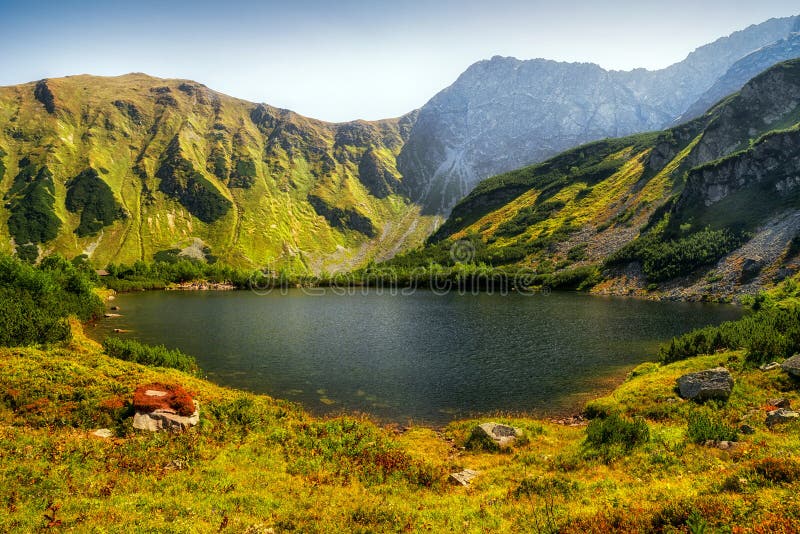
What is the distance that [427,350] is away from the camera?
214 ft

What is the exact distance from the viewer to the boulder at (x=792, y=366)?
29852 mm

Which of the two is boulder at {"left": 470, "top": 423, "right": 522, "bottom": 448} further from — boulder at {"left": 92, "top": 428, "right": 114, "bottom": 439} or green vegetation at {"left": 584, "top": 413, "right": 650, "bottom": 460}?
boulder at {"left": 92, "top": 428, "right": 114, "bottom": 439}

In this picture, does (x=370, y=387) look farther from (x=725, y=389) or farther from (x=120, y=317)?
(x=120, y=317)

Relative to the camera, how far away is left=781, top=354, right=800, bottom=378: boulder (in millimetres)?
29852

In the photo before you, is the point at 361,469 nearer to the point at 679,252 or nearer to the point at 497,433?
the point at 497,433

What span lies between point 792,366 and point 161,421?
147 ft

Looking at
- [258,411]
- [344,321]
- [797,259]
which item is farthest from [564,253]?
[258,411]

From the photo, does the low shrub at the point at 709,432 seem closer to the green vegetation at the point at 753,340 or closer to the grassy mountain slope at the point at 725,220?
the green vegetation at the point at 753,340


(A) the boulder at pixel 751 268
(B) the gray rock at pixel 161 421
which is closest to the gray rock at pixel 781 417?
(B) the gray rock at pixel 161 421

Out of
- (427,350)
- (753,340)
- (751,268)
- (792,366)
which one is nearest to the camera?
(792,366)

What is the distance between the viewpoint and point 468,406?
41.1m

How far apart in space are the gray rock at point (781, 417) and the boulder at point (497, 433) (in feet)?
48.5

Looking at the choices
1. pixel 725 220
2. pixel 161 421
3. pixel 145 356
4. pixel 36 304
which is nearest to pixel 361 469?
pixel 161 421

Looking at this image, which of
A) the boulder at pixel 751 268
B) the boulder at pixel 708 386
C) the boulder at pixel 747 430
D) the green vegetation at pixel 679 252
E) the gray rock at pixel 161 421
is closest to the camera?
the boulder at pixel 747 430
